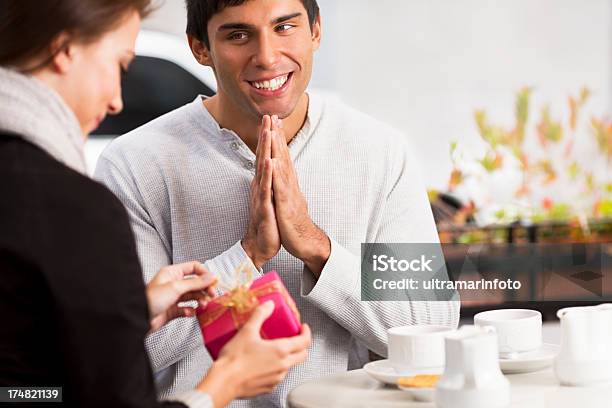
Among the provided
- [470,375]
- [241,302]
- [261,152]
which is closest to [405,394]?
[470,375]

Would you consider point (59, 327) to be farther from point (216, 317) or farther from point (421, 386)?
point (421, 386)

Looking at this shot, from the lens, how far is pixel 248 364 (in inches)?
53.0

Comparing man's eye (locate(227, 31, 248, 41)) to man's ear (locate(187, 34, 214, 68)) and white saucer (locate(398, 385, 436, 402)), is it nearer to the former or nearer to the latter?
man's ear (locate(187, 34, 214, 68))

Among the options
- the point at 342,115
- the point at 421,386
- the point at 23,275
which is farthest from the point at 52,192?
the point at 342,115

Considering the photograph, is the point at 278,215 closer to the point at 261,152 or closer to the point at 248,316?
the point at 261,152

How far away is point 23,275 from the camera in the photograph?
3.78ft

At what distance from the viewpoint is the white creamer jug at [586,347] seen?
1.54m

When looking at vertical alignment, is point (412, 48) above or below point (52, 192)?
above

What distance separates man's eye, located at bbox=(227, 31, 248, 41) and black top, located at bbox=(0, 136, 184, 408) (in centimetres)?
86

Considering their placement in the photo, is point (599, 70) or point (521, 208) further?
point (599, 70)

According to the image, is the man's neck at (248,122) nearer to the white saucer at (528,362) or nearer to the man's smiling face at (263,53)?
the man's smiling face at (263,53)

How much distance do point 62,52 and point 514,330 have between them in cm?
87

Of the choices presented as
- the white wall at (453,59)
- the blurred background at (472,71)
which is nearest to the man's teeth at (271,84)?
the blurred background at (472,71)

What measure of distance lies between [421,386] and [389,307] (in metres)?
0.47
